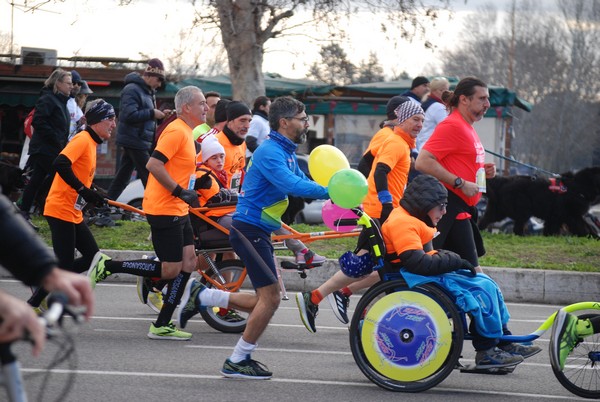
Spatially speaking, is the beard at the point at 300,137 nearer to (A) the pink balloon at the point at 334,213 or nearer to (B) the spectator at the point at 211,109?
(A) the pink balloon at the point at 334,213

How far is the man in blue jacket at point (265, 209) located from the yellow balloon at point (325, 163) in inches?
10.9

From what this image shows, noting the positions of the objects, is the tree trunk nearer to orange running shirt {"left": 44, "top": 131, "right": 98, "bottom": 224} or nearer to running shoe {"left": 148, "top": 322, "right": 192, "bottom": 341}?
orange running shirt {"left": 44, "top": 131, "right": 98, "bottom": 224}

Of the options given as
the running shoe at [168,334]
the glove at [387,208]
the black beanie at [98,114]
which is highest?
the black beanie at [98,114]

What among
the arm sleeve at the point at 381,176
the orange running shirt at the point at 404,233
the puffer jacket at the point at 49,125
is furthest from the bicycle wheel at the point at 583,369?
the puffer jacket at the point at 49,125

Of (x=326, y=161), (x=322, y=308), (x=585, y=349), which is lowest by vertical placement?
(x=322, y=308)

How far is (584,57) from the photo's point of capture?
60.8 m

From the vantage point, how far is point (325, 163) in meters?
7.61

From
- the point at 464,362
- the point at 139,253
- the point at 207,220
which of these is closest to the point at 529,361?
the point at 464,362

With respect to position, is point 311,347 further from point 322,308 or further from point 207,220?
point 322,308

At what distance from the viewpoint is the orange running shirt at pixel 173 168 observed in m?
8.47

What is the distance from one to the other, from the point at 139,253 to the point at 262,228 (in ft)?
19.4

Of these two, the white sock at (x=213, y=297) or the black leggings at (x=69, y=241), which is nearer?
the white sock at (x=213, y=297)

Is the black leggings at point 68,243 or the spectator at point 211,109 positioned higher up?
the spectator at point 211,109

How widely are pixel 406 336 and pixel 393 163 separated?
2848mm
